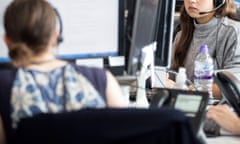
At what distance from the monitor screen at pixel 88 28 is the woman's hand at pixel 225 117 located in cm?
44

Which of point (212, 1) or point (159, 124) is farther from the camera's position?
point (212, 1)

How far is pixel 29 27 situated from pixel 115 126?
1.37 ft

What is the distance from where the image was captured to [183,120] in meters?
Result: 0.94

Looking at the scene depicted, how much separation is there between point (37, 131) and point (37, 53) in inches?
13.2

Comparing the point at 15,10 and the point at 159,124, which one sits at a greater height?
the point at 15,10

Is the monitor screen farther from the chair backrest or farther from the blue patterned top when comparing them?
the chair backrest

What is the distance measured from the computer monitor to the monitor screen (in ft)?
0.21

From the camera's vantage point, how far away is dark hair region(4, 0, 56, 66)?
1.21 m

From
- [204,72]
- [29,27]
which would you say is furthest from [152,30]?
[29,27]

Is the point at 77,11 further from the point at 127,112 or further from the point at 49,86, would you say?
the point at 127,112

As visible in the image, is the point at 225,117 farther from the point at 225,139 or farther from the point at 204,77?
the point at 204,77

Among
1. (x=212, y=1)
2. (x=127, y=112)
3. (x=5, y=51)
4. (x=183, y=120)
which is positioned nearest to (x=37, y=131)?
(x=127, y=112)

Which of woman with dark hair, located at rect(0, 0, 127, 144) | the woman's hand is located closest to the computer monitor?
the woman's hand

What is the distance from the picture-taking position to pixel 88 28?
164 cm
